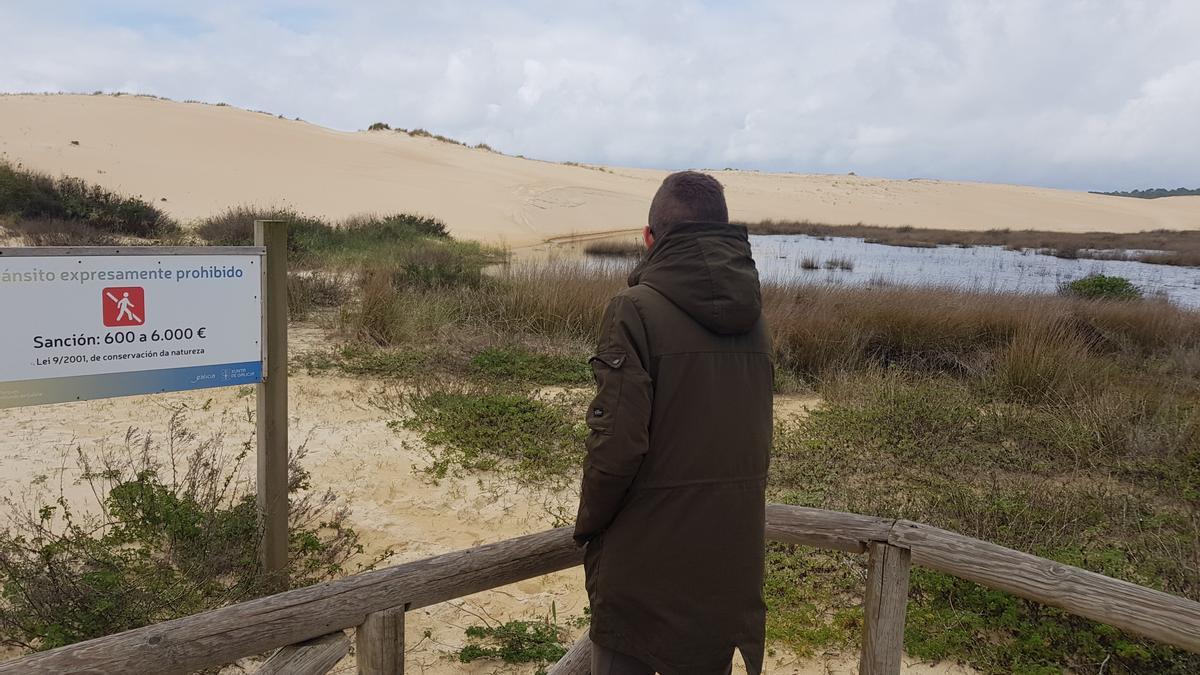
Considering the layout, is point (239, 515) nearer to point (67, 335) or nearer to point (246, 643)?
point (67, 335)

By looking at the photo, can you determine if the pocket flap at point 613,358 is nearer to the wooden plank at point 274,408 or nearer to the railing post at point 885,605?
the railing post at point 885,605

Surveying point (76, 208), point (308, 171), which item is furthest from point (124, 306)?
point (308, 171)

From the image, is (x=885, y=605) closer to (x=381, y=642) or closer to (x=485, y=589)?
(x=485, y=589)

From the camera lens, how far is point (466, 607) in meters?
4.27

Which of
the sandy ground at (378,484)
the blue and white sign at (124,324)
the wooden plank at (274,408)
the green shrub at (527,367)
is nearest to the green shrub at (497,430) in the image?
the sandy ground at (378,484)

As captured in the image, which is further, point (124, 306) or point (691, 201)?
point (124, 306)

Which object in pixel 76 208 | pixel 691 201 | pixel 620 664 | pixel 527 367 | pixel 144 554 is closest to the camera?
pixel 691 201

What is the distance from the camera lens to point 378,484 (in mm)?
5520

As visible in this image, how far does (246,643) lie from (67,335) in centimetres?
157

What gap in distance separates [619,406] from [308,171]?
36782mm

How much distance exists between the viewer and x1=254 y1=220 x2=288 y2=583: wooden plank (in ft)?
11.6

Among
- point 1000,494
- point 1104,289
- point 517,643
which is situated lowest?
point 517,643

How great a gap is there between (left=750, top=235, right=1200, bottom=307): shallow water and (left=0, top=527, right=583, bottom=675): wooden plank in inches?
614

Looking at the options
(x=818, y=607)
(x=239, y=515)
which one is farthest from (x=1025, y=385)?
(x=239, y=515)
